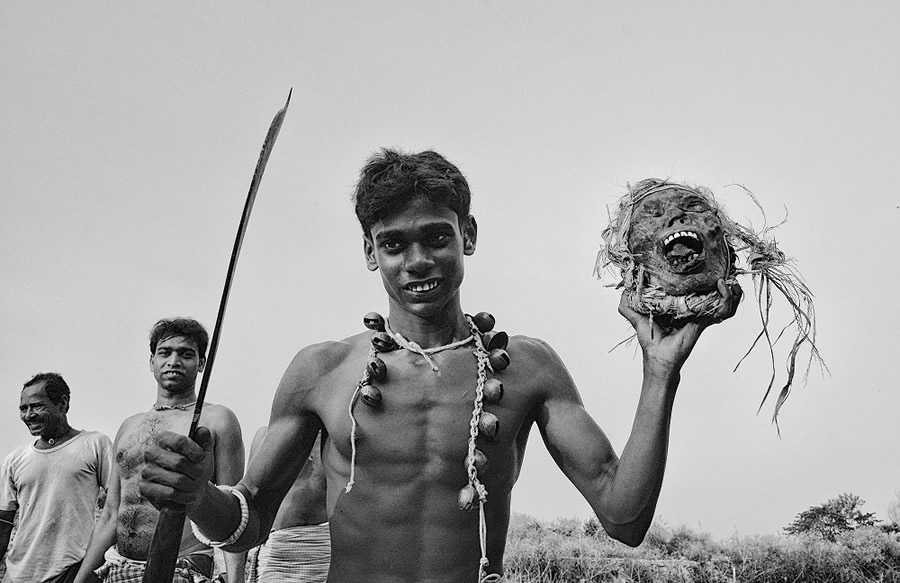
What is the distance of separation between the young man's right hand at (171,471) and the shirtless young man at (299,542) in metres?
2.21

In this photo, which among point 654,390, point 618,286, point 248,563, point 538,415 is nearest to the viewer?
point 654,390

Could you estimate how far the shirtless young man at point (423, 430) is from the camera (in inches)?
86.7

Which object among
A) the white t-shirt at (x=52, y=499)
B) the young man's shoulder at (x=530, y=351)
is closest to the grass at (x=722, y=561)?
the white t-shirt at (x=52, y=499)

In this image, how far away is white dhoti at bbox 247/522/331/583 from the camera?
14.5 ft

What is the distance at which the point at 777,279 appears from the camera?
236 centimetres

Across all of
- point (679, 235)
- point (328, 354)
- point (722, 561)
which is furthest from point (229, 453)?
point (722, 561)

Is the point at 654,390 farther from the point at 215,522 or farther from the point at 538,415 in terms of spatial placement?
the point at 215,522

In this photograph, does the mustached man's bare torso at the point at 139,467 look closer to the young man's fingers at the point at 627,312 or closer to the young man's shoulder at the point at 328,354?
the young man's shoulder at the point at 328,354

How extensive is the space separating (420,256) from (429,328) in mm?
246

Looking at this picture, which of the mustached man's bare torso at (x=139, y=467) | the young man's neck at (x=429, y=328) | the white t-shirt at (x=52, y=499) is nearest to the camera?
the young man's neck at (x=429, y=328)

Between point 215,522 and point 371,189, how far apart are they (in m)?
0.97

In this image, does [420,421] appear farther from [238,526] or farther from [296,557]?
[296,557]

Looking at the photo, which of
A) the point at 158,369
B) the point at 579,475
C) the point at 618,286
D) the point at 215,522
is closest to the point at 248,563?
the point at 158,369

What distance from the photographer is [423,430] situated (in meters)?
2.44
